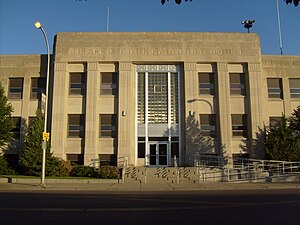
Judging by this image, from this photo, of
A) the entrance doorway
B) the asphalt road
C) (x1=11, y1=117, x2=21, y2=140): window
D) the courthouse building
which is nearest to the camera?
the asphalt road

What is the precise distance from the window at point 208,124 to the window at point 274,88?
612 cm

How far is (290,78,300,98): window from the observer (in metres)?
30.4

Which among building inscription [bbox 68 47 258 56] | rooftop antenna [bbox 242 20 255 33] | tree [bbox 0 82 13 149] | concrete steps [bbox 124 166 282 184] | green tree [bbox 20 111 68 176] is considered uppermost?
rooftop antenna [bbox 242 20 255 33]

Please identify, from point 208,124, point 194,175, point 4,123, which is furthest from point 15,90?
point 194,175

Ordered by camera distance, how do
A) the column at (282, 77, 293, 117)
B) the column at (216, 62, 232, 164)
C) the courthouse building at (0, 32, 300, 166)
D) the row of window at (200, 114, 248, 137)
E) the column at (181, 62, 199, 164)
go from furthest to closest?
the column at (282, 77, 293, 117), the row of window at (200, 114, 248, 137), the courthouse building at (0, 32, 300, 166), the column at (216, 62, 232, 164), the column at (181, 62, 199, 164)

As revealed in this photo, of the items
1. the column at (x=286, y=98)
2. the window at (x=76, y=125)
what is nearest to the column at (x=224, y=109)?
the column at (x=286, y=98)

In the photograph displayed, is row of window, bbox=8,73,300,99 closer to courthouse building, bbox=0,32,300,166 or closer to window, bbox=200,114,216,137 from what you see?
courthouse building, bbox=0,32,300,166

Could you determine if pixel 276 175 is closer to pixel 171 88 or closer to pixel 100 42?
pixel 171 88

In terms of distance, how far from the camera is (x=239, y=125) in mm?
29109

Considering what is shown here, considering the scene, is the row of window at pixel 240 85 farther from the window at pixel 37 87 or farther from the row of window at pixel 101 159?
the window at pixel 37 87

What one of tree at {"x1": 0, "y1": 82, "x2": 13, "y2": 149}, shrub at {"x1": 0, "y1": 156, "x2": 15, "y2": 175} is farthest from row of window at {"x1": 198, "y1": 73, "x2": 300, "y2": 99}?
shrub at {"x1": 0, "y1": 156, "x2": 15, "y2": 175}

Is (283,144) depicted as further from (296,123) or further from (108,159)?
(108,159)

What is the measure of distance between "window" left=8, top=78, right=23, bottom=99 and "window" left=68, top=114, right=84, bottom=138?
18.4 feet

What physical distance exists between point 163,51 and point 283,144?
13.0 m
